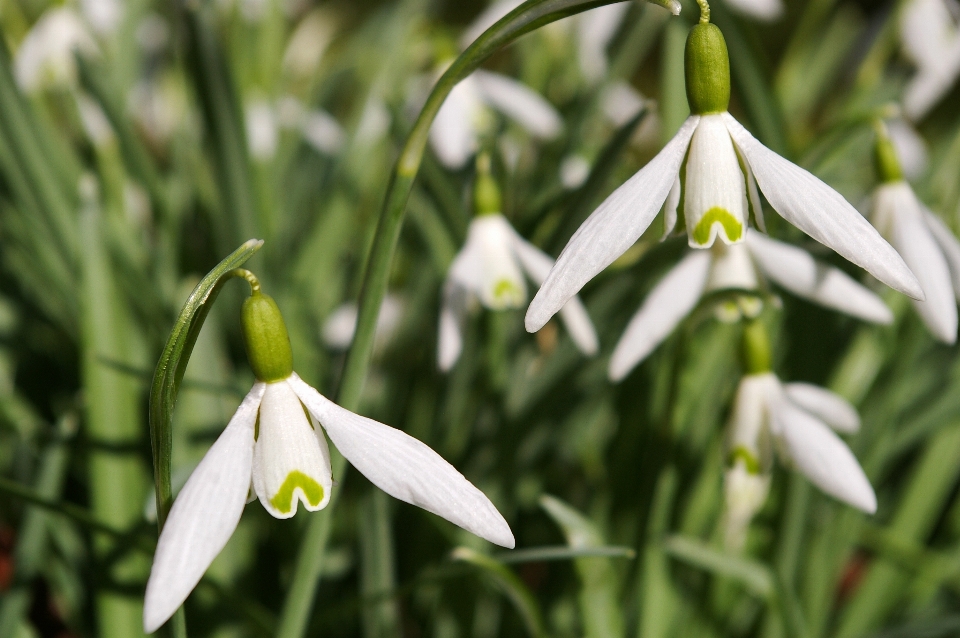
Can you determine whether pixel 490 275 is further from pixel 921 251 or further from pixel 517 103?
pixel 517 103

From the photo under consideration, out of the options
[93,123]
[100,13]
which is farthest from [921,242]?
[100,13]

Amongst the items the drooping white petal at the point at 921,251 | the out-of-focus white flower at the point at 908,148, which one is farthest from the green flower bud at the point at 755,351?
the out-of-focus white flower at the point at 908,148

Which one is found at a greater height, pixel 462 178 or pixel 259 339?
pixel 462 178

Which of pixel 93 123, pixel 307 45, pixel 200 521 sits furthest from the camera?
pixel 307 45

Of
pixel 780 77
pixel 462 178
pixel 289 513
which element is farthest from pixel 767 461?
pixel 780 77

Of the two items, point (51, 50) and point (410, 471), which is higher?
point (51, 50)

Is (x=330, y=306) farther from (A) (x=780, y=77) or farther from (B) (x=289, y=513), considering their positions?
(A) (x=780, y=77)

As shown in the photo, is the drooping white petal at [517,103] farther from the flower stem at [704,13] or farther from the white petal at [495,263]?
the flower stem at [704,13]
